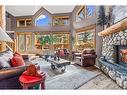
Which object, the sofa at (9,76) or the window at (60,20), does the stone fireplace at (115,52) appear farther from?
the sofa at (9,76)

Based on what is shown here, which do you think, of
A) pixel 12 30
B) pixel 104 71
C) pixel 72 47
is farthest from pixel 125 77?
pixel 12 30

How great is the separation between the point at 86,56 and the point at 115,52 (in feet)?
2.45

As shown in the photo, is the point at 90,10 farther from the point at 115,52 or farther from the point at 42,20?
the point at 115,52

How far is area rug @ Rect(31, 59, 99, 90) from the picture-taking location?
303cm

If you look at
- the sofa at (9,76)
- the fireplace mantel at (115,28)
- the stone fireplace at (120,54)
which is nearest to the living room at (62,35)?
the fireplace mantel at (115,28)

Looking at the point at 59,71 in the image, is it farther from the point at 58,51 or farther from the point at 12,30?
the point at 12,30

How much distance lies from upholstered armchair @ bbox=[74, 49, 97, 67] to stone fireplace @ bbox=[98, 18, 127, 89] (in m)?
0.21

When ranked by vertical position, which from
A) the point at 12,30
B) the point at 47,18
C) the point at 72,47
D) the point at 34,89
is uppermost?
the point at 47,18

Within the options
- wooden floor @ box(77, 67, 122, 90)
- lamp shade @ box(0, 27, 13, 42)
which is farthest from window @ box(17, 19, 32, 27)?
wooden floor @ box(77, 67, 122, 90)

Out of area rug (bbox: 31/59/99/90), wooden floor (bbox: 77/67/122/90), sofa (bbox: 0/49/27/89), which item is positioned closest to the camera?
sofa (bbox: 0/49/27/89)

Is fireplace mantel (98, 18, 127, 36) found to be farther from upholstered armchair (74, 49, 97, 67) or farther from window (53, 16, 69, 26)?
window (53, 16, 69, 26)
